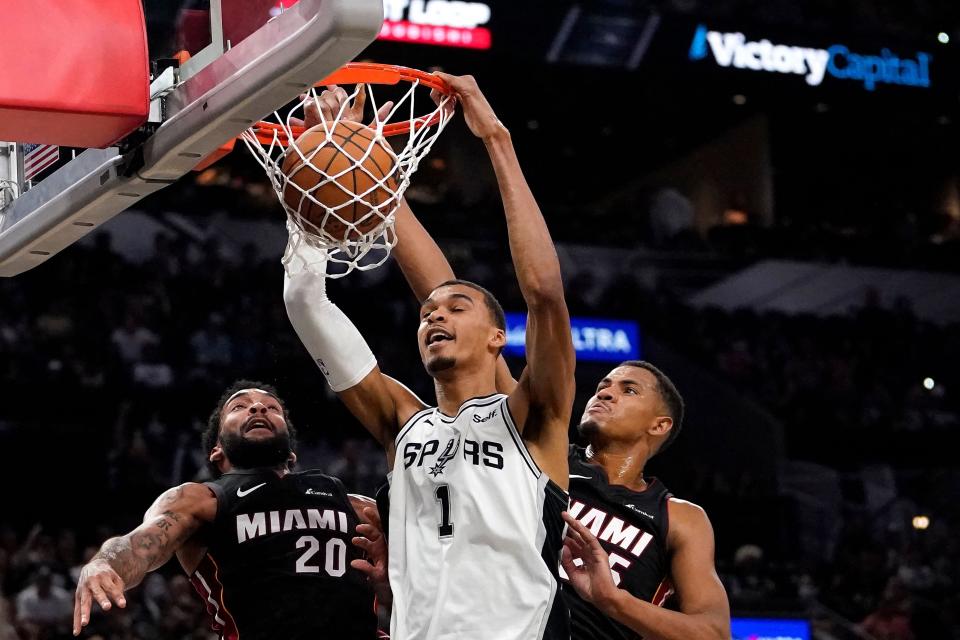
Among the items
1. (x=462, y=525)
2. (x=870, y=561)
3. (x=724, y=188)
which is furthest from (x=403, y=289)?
(x=462, y=525)

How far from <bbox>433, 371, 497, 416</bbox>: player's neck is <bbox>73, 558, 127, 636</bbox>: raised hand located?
1.00 m

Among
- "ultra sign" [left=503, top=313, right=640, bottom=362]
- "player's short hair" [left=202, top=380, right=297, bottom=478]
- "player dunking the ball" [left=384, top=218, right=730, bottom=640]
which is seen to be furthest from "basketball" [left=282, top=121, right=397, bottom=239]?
"ultra sign" [left=503, top=313, right=640, bottom=362]

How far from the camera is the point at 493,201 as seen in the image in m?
15.3

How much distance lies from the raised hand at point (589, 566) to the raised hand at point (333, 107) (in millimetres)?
1274

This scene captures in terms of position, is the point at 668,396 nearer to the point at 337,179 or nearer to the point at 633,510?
the point at 633,510

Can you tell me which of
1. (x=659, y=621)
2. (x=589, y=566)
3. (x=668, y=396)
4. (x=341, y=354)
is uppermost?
(x=668, y=396)

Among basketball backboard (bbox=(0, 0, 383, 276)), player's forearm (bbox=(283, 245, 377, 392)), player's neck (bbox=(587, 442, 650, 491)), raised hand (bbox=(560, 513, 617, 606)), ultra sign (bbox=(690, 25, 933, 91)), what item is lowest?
raised hand (bbox=(560, 513, 617, 606))

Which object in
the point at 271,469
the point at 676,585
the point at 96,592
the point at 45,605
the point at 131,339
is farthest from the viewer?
the point at 131,339

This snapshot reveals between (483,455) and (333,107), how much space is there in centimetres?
107

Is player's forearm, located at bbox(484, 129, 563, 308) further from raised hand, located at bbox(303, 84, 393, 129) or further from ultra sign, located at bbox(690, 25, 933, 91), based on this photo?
ultra sign, located at bbox(690, 25, 933, 91)

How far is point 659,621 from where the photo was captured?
12.8ft

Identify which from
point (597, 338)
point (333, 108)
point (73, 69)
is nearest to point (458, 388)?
point (333, 108)

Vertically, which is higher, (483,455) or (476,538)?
(483,455)

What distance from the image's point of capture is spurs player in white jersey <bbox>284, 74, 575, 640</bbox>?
355 centimetres
